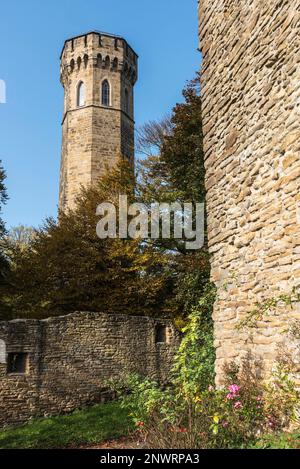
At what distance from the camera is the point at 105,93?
27.9 m

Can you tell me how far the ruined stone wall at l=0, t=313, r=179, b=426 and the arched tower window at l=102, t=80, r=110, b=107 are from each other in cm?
1787

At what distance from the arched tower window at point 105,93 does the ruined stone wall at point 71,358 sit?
1787cm

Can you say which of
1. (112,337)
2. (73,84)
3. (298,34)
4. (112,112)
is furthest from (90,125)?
(298,34)

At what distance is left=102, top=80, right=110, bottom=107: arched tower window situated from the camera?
27.5 meters

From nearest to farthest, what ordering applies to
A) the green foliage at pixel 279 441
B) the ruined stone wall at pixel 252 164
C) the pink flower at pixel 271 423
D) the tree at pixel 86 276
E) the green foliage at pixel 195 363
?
the green foliage at pixel 279 441 → the pink flower at pixel 271 423 → the ruined stone wall at pixel 252 164 → the green foliage at pixel 195 363 → the tree at pixel 86 276

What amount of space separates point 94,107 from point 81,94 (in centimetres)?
191

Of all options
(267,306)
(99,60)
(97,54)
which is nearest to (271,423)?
(267,306)

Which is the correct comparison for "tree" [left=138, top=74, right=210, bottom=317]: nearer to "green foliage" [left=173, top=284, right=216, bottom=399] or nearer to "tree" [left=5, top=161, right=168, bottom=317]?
"tree" [left=5, top=161, right=168, bottom=317]

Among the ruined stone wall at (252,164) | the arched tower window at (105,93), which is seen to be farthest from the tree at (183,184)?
the arched tower window at (105,93)

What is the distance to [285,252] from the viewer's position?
15.0 ft

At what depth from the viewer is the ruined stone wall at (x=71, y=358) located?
35.8 feet

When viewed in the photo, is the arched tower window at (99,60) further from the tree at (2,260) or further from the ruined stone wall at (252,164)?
the ruined stone wall at (252,164)

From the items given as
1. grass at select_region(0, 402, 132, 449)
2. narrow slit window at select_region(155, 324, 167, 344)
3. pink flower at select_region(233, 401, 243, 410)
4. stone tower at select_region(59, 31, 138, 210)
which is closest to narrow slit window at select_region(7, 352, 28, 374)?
grass at select_region(0, 402, 132, 449)

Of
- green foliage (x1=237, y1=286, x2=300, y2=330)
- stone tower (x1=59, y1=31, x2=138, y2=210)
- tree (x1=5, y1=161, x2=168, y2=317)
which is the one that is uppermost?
stone tower (x1=59, y1=31, x2=138, y2=210)
